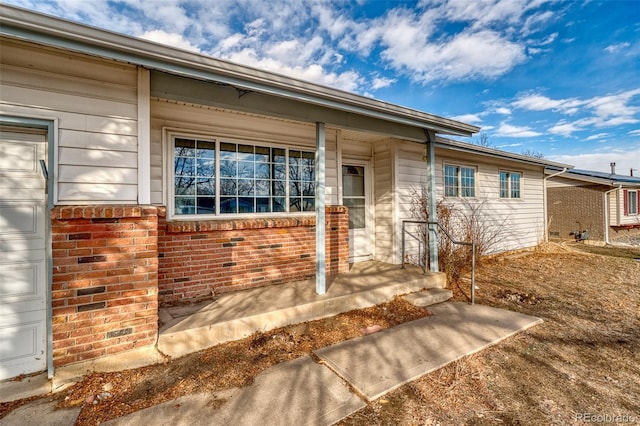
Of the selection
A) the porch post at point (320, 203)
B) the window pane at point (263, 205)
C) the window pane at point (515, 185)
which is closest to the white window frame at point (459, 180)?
the window pane at point (515, 185)

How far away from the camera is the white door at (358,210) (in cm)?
574

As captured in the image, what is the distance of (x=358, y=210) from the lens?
589 centimetres

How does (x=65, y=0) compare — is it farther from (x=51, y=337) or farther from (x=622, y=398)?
(x=622, y=398)

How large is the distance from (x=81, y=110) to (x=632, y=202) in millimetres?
22680

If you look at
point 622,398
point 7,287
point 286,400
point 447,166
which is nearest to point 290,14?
point 447,166

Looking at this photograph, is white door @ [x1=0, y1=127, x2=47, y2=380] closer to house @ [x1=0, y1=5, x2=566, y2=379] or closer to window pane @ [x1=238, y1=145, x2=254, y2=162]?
house @ [x1=0, y1=5, x2=566, y2=379]

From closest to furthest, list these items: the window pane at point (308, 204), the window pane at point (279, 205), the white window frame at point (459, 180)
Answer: the window pane at point (279, 205) → the window pane at point (308, 204) → the white window frame at point (459, 180)

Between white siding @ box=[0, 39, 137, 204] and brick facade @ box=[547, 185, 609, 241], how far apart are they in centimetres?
1495

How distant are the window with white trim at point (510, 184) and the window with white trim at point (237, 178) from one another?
670 cm

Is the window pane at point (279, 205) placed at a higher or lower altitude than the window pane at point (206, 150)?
lower

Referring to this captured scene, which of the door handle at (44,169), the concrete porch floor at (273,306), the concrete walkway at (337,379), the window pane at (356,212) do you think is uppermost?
the door handle at (44,169)

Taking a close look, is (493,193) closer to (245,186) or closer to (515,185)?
(515,185)

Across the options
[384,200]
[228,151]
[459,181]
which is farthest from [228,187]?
[459,181]

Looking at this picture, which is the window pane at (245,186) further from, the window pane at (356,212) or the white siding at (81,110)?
the window pane at (356,212)
